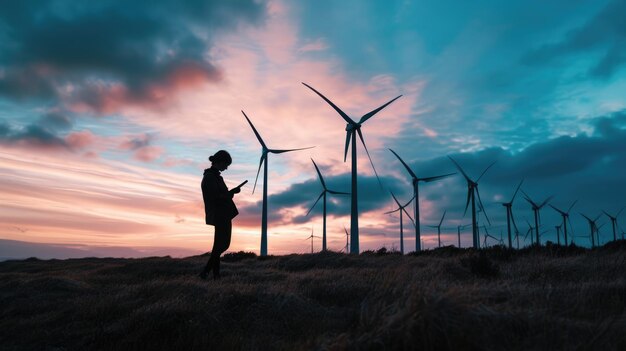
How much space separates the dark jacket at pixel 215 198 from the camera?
979 cm

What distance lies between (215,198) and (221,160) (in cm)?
90

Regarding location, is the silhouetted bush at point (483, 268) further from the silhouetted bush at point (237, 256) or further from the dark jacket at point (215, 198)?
the silhouetted bush at point (237, 256)

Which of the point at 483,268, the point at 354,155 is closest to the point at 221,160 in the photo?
the point at 483,268

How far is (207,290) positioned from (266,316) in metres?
1.91

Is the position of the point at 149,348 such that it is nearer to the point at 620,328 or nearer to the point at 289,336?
the point at 289,336

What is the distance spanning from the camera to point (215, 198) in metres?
9.77

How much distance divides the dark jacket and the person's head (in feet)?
0.60

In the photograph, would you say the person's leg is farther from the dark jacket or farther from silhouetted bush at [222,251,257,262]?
silhouetted bush at [222,251,257,262]

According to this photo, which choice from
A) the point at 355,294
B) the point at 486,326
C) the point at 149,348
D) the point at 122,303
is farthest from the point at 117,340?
the point at 486,326

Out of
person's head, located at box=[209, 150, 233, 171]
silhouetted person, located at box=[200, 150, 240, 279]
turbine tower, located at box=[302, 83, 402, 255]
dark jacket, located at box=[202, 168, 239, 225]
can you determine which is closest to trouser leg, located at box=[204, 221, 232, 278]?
silhouetted person, located at box=[200, 150, 240, 279]

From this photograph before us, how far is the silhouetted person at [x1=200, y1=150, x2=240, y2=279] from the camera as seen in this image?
979 centimetres

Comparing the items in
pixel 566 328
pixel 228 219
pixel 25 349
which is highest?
pixel 228 219

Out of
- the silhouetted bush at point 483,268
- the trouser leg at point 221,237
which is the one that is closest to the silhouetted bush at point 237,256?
the trouser leg at point 221,237

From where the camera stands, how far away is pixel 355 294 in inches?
274
